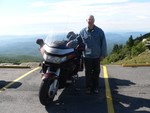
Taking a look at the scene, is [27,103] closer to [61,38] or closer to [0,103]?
[0,103]

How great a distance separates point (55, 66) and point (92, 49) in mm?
1082

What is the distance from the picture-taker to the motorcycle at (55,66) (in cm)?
739

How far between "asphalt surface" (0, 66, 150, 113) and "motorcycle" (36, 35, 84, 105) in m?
0.34

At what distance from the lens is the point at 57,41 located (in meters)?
8.08

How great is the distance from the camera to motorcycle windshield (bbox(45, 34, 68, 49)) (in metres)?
7.88

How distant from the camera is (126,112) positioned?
706cm

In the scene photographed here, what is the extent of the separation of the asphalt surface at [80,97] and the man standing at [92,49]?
0.34m

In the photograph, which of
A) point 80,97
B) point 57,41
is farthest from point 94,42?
point 80,97

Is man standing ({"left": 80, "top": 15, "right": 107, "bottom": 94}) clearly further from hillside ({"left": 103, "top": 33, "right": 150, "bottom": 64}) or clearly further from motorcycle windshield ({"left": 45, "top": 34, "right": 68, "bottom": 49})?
hillside ({"left": 103, "top": 33, "right": 150, "bottom": 64})

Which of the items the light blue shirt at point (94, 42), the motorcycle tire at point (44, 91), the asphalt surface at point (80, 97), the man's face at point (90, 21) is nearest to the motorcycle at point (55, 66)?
the motorcycle tire at point (44, 91)

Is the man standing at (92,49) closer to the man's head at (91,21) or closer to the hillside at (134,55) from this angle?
the man's head at (91,21)

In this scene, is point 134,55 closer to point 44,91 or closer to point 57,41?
point 57,41

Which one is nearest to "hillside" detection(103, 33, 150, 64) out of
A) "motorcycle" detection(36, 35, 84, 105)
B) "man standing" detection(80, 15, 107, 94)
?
"man standing" detection(80, 15, 107, 94)

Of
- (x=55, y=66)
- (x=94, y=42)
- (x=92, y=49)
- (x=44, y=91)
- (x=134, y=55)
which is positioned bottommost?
(x=134, y=55)
